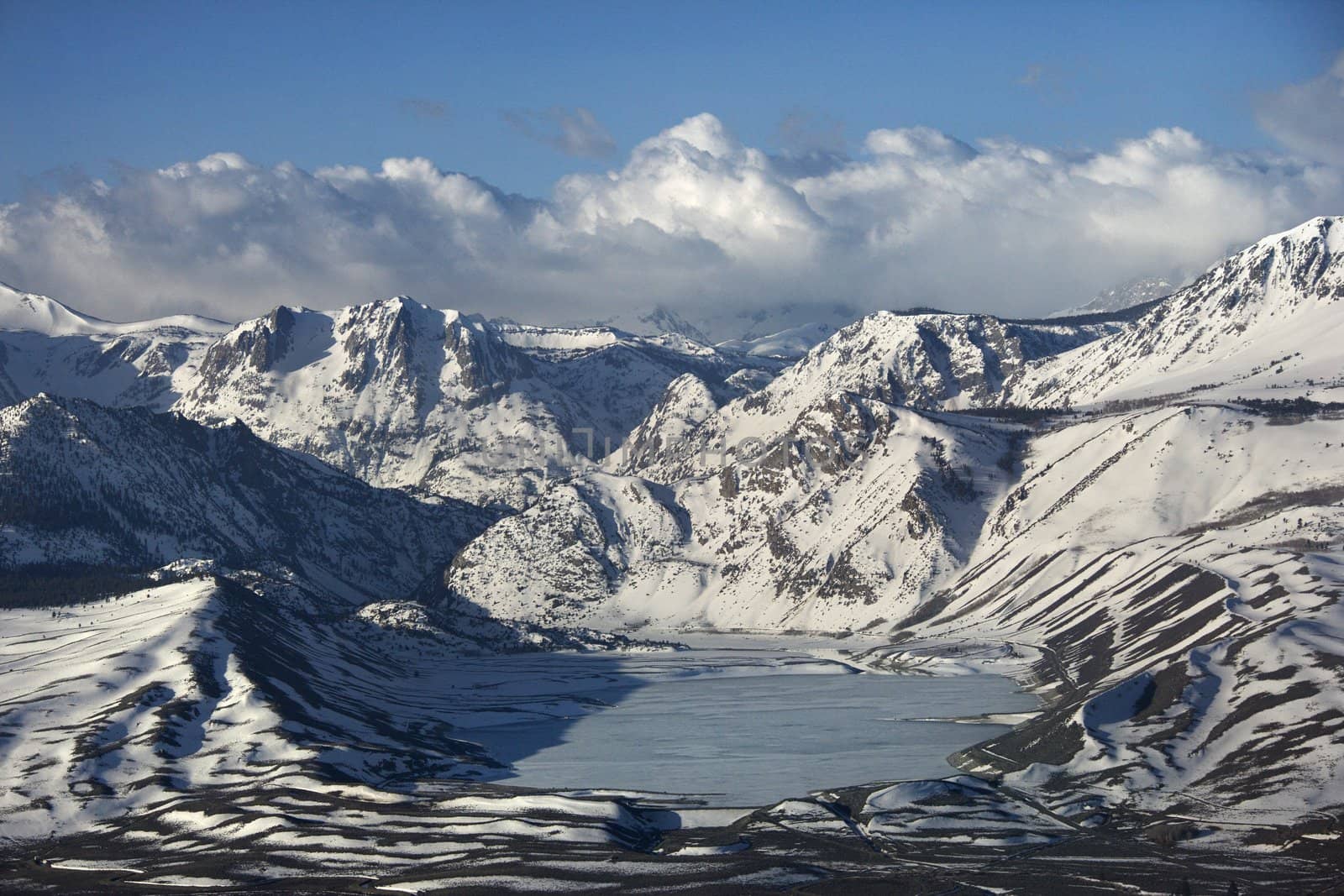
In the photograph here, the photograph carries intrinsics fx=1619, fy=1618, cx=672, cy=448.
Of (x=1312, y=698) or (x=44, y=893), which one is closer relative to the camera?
(x=44, y=893)

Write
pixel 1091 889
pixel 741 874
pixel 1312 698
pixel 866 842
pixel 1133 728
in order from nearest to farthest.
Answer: pixel 1091 889 → pixel 741 874 → pixel 866 842 → pixel 1312 698 → pixel 1133 728

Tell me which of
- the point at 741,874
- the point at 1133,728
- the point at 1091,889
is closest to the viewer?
the point at 1091,889

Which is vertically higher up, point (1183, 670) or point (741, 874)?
point (1183, 670)

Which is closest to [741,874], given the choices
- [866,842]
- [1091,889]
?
[866,842]

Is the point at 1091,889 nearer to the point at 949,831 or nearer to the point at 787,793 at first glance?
the point at 949,831

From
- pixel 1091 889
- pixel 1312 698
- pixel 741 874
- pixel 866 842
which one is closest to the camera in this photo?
pixel 1091 889

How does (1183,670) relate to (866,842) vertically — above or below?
above

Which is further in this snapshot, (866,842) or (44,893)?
(866,842)

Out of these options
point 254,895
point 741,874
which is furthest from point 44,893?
point 741,874

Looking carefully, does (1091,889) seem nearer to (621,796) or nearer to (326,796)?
(621,796)
